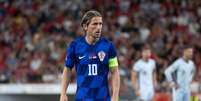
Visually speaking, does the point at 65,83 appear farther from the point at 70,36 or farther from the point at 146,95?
the point at 70,36

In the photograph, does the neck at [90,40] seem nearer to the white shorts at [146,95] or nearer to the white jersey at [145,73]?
the white jersey at [145,73]

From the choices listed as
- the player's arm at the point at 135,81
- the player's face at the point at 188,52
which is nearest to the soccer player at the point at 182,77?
the player's face at the point at 188,52

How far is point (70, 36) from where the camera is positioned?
2127cm

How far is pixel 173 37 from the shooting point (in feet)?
67.4

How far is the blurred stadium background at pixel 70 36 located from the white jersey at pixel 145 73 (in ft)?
4.04

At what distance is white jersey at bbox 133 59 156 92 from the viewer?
50.5 feet

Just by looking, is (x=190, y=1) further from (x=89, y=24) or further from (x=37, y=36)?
(x=89, y=24)

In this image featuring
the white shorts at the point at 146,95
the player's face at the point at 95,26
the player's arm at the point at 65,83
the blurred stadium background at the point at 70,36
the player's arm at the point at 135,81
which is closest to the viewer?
the player's face at the point at 95,26

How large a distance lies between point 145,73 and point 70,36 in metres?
6.23

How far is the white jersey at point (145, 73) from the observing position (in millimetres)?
15383

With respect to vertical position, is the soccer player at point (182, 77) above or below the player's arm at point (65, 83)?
above

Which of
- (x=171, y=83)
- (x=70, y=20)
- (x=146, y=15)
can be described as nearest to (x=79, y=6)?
(x=70, y=20)

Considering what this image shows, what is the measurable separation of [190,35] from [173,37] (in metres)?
0.68

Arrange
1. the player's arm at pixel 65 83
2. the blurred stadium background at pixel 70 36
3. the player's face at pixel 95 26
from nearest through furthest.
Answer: the player's face at pixel 95 26 < the player's arm at pixel 65 83 < the blurred stadium background at pixel 70 36
